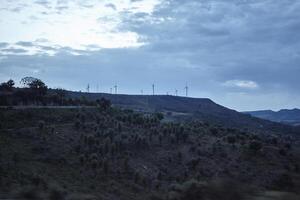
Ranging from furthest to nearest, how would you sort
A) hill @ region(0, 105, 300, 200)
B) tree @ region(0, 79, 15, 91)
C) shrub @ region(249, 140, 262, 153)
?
tree @ region(0, 79, 15, 91) → shrub @ region(249, 140, 262, 153) → hill @ region(0, 105, 300, 200)

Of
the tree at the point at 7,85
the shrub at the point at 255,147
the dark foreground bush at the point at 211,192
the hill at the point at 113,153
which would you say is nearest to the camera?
the dark foreground bush at the point at 211,192

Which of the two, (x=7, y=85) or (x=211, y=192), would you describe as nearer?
(x=211, y=192)

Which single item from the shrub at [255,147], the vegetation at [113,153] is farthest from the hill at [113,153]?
the shrub at [255,147]

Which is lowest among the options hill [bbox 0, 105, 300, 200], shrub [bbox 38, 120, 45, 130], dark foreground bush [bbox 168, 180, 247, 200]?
hill [bbox 0, 105, 300, 200]

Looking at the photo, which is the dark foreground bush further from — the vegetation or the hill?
the hill

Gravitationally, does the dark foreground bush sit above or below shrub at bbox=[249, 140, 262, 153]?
above

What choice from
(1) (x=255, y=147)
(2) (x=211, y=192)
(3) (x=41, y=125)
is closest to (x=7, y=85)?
(3) (x=41, y=125)

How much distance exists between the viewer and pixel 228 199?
892 cm

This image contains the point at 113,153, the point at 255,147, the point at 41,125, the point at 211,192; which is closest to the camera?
the point at 211,192

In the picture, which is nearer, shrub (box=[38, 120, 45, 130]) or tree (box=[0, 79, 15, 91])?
shrub (box=[38, 120, 45, 130])

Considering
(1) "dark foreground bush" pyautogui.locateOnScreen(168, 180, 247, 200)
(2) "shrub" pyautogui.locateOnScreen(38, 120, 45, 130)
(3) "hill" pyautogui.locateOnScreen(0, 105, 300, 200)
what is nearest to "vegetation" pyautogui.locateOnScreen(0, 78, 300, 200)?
(3) "hill" pyautogui.locateOnScreen(0, 105, 300, 200)

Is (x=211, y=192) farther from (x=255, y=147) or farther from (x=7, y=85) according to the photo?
(x=7, y=85)

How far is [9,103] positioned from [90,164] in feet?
136

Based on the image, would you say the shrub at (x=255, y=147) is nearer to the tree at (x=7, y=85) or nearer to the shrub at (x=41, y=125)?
the shrub at (x=41, y=125)
